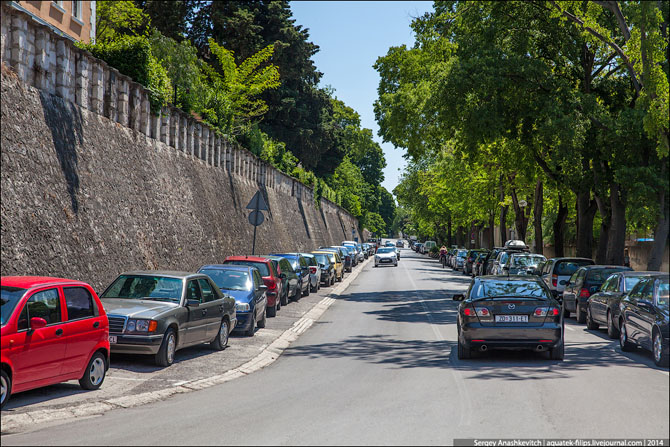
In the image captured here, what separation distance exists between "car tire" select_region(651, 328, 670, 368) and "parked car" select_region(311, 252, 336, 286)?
75.8 ft

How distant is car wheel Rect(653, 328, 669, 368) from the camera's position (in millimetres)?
12039

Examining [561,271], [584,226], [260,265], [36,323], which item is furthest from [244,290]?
[584,226]

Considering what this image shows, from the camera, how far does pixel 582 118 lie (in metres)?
25.2

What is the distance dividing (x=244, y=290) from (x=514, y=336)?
6.75 meters

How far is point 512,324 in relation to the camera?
12406 millimetres

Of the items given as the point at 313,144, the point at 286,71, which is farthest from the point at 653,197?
the point at 313,144

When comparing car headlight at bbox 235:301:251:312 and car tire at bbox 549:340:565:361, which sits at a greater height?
car headlight at bbox 235:301:251:312

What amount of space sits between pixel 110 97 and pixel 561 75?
712 inches

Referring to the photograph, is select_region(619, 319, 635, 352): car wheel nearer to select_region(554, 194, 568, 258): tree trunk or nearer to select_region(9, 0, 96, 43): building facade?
select_region(9, 0, 96, 43): building facade

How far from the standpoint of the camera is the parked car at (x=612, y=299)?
16.3 m

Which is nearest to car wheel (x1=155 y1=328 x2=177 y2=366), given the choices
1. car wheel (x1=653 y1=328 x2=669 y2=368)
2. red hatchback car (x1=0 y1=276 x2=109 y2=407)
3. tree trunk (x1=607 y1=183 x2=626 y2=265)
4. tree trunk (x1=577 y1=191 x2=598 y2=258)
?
red hatchback car (x1=0 y1=276 x2=109 y2=407)

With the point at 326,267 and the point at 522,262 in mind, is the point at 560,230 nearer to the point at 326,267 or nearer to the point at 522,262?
the point at 522,262

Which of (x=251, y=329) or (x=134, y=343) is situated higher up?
(x=134, y=343)

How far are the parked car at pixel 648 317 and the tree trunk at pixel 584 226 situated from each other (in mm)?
17473
